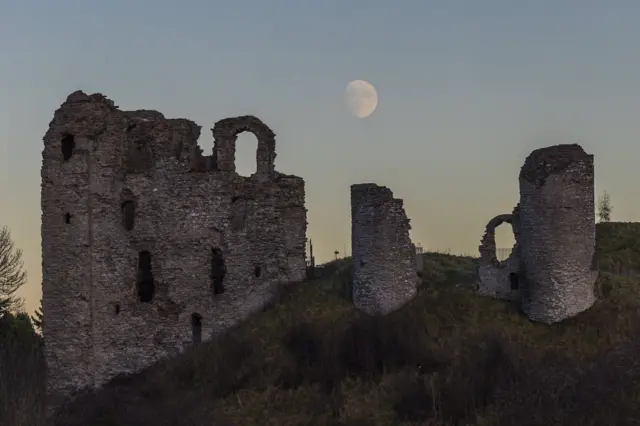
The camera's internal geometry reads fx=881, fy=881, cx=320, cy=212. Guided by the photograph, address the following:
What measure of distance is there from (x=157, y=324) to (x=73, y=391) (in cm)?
298

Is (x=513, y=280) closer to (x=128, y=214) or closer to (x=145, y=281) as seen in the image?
(x=145, y=281)

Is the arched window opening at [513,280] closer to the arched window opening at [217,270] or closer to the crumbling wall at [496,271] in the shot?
the crumbling wall at [496,271]

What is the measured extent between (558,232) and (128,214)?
483 inches

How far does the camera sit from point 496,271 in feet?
76.6

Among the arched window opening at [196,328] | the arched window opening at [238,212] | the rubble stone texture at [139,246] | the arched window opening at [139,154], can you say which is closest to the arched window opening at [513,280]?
the rubble stone texture at [139,246]

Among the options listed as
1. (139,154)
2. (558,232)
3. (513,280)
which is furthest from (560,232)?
(139,154)

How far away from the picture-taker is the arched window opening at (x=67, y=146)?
25438 millimetres

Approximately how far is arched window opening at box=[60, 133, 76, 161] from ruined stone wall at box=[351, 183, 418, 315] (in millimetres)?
8621

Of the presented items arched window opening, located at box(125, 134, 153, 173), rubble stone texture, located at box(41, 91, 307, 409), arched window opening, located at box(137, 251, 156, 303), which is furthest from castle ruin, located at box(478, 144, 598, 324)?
arched window opening, located at box(125, 134, 153, 173)

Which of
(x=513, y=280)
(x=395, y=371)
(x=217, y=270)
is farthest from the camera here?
(x=217, y=270)

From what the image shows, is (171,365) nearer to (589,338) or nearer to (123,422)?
(123,422)

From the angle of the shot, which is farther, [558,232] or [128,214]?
[128,214]

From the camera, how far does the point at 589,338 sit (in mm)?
21328

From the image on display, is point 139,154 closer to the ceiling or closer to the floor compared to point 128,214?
closer to the ceiling
